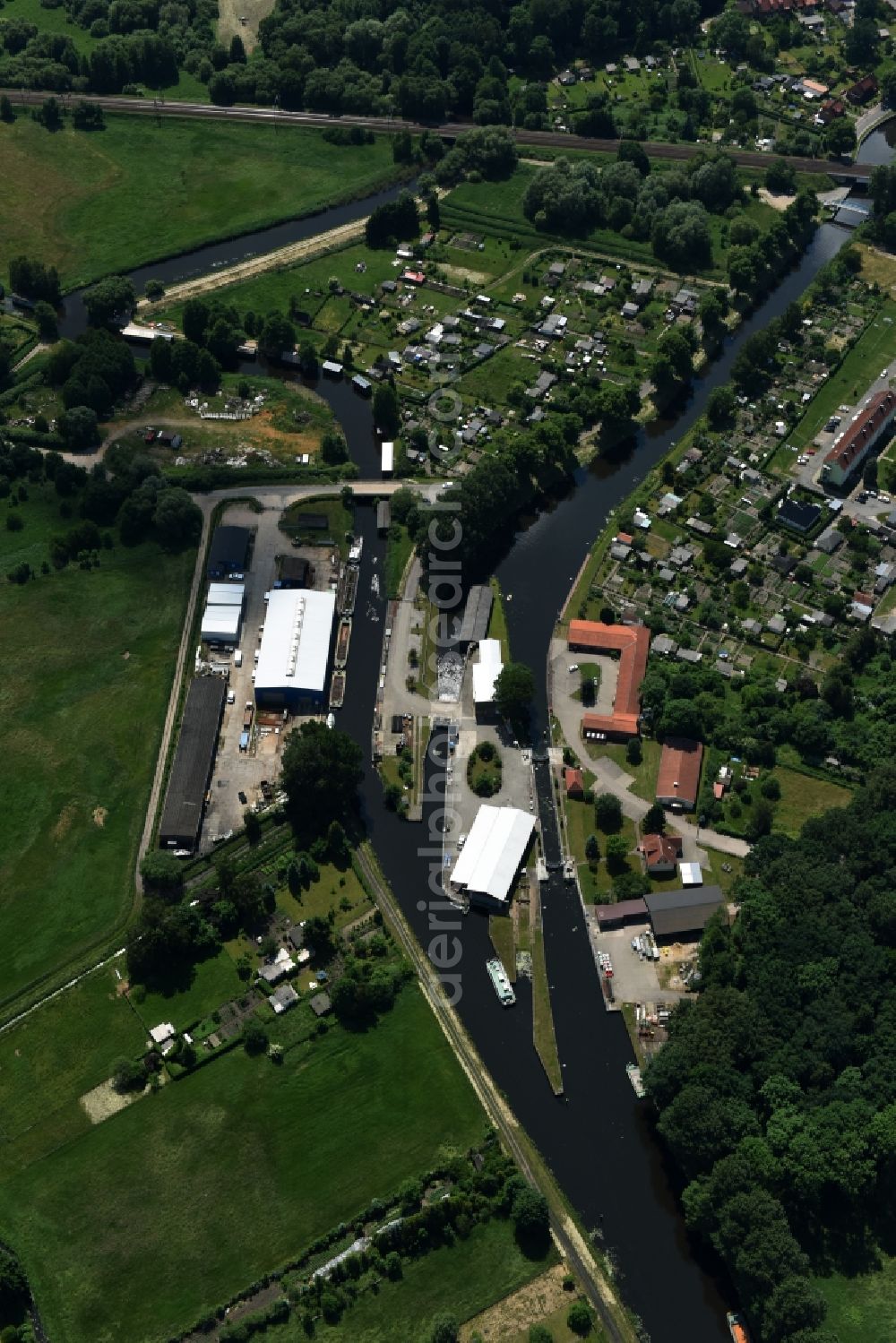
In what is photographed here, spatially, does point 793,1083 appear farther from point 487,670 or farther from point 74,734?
point 74,734

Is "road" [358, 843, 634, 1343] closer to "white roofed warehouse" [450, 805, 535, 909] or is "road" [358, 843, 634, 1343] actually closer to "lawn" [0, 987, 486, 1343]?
"lawn" [0, 987, 486, 1343]

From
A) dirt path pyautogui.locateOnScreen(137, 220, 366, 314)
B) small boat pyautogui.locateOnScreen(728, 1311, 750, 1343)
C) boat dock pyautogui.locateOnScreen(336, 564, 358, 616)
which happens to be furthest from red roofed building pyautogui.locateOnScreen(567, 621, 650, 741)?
dirt path pyautogui.locateOnScreen(137, 220, 366, 314)

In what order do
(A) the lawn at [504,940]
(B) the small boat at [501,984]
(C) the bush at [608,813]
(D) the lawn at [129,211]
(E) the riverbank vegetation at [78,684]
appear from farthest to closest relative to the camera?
1. (D) the lawn at [129,211]
2. (C) the bush at [608,813]
3. (E) the riverbank vegetation at [78,684]
4. (A) the lawn at [504,940]
5. (B) the small boat at [501,984]

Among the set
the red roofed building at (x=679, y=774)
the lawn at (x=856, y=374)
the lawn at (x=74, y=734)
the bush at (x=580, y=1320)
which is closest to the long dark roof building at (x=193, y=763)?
the lawn at (x=74, y=734)

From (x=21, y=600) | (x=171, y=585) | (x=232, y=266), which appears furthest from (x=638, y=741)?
(x=232, y=266)

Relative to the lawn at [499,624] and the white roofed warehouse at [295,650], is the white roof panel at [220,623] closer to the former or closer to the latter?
the white roofed warehouse at [295,650]
